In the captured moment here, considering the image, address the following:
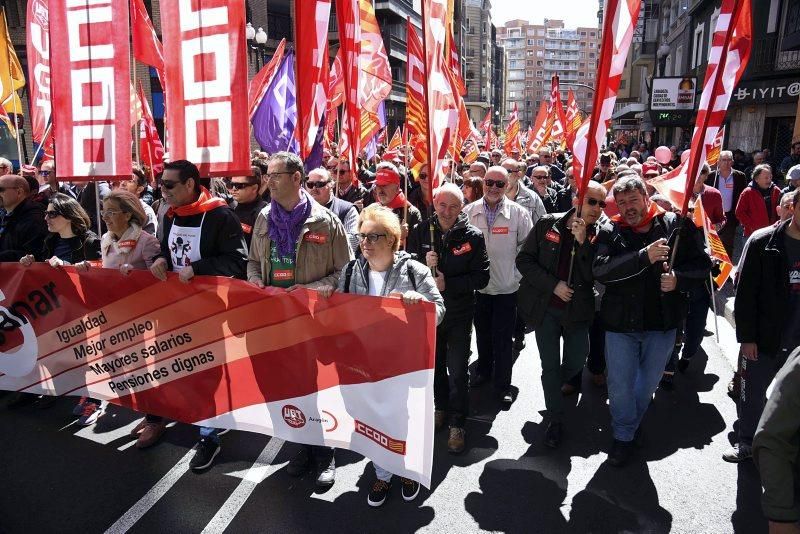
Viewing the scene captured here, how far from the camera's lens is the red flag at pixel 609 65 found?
370cm

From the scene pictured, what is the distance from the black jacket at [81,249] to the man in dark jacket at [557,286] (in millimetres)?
3711

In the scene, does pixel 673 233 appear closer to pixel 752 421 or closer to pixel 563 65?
pixel 752 421

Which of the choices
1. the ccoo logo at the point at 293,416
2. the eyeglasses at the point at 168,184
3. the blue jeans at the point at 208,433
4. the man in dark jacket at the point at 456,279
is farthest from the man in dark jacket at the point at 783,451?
the eyeglasses at the point at 168,184

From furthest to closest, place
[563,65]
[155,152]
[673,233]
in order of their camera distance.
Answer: [563,65] → [155,152] → [673,233]

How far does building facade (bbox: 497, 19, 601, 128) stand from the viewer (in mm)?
179250

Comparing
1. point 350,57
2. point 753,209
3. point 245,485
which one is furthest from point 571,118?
point 245,485

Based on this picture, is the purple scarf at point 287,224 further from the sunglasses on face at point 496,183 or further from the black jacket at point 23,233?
the black jacket at point 23,233

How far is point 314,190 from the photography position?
5.47 meters

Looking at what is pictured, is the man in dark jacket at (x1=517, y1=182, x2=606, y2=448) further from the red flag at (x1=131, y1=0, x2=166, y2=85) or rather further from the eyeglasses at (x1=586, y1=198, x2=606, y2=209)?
the red flag at (x1=131, y1=0, x2=166, y2=85)

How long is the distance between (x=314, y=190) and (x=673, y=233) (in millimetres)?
3157

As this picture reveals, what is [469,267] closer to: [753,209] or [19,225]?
[19,225]

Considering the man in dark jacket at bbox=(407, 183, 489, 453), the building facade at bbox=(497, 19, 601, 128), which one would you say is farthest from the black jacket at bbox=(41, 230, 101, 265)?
the building facade at bbox=(497, 19, 601, 128)

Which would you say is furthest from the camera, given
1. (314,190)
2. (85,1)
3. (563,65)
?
(563,65)

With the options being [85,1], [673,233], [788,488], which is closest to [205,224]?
[85,1]
